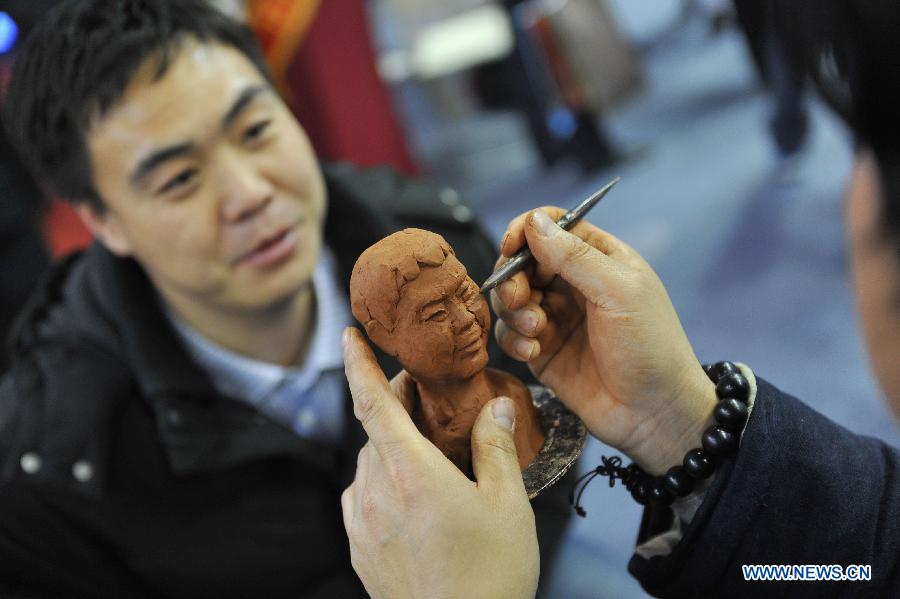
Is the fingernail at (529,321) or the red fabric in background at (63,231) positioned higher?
the fingernail at (529,321)

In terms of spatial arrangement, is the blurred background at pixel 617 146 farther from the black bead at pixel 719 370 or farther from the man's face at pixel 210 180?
the man's face at pixel 210 180

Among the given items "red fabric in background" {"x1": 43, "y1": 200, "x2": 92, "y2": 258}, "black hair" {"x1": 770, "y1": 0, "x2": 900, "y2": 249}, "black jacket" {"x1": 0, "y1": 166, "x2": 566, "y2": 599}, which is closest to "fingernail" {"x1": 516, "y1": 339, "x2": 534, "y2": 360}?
"black jacket" {"x1": 0, "y1": 166, "x2": 566, "y2": 599}

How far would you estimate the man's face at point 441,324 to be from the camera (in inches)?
49.3

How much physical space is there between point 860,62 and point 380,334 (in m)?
0.83

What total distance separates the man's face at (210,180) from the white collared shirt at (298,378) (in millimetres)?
196

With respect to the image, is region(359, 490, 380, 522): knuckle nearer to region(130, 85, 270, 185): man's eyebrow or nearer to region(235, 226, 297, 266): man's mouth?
region(235, 226, 297, 266): man's mouth

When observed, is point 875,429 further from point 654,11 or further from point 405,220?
point 654,11

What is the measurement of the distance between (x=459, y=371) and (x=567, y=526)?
700mm

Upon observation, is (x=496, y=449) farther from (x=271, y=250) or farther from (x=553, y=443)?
(x=271, y=250)

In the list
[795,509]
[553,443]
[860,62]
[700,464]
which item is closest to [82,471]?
[553,443]

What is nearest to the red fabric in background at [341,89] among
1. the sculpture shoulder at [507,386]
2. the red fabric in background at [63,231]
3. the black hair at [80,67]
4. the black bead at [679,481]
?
the red fabric in background at [63,231]

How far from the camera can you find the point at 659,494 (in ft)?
4.26

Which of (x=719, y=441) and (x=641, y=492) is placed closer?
(x=719, y=441)

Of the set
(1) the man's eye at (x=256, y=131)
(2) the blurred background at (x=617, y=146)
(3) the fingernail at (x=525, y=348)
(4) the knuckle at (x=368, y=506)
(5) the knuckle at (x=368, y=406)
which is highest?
(1) the man's eye at (x=256, y=131)
